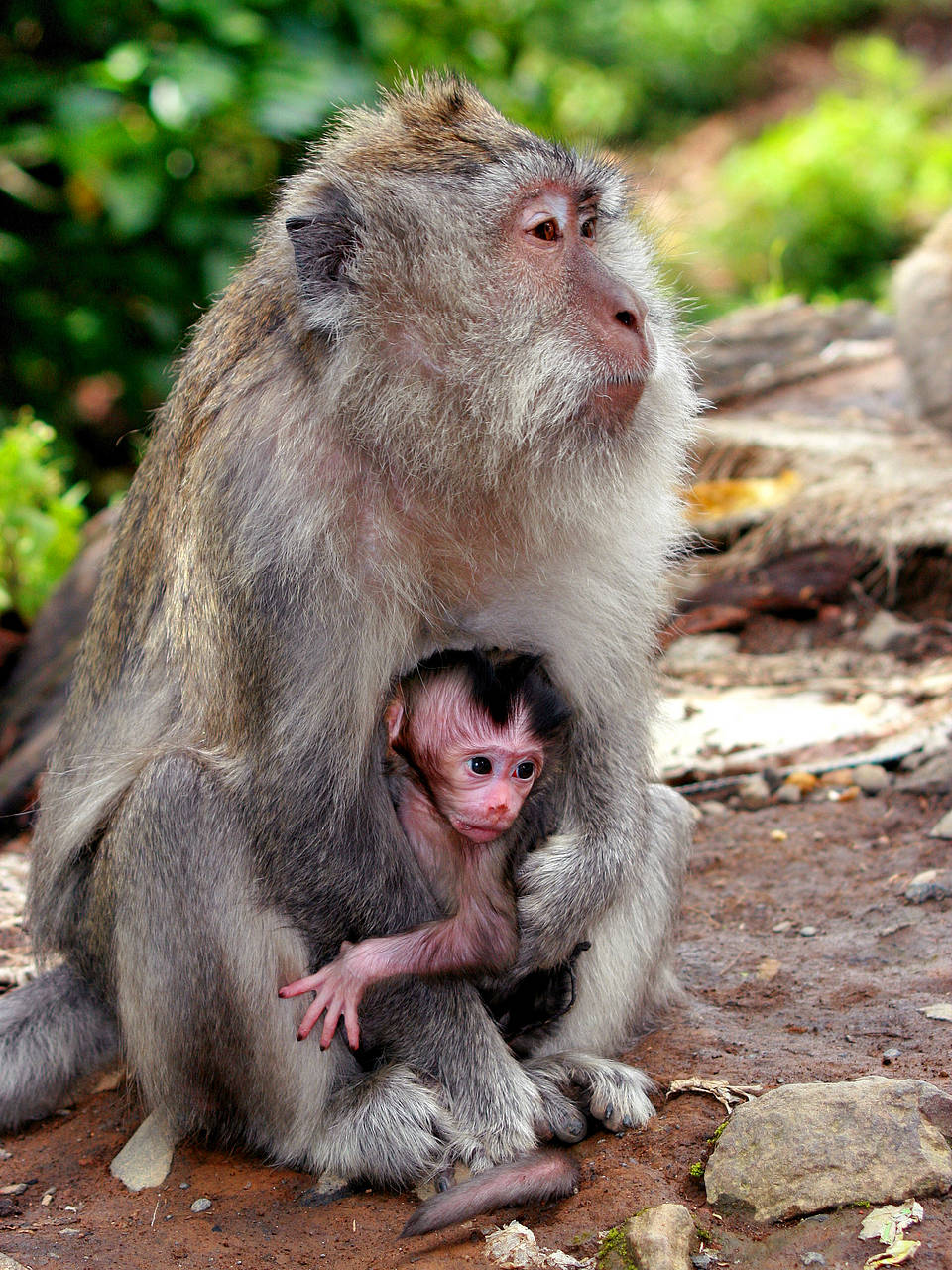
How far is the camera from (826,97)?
58.1ft

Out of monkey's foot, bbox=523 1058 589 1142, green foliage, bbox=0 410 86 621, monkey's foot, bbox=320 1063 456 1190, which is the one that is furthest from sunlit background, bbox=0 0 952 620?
monkey's foot, bbox=320 1063 456 1190

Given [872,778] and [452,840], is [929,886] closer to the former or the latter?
[872,778]

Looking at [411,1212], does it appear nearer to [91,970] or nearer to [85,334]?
[91,970]


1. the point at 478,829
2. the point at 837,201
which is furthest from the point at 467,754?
the point at 837,201

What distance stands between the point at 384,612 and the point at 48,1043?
62.9 inches

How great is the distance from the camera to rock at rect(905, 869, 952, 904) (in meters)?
4.18

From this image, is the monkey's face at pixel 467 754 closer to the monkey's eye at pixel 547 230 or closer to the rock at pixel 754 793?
the monkey's eye at pixel 547 230

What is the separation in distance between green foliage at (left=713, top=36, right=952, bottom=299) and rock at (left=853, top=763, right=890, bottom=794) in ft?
32.2

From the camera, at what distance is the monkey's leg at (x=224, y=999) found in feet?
10.5

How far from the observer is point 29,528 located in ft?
21.4

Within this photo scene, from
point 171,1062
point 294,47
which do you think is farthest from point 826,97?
point 171,1062

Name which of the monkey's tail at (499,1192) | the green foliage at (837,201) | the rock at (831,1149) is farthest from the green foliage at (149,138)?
the green foliage at (837,201)

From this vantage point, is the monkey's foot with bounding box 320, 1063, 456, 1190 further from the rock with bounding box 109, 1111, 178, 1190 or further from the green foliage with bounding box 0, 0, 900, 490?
the green foliage with bounding box 0, 0, 900, 490

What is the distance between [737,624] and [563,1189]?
4102 millimetres
